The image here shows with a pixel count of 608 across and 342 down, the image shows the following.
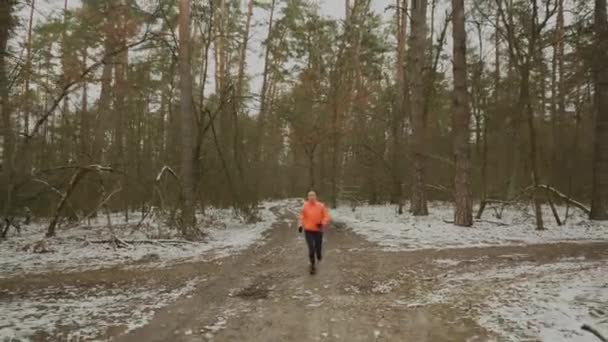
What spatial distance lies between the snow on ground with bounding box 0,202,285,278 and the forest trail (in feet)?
4.49

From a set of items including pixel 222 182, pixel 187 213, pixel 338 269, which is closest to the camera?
pixel 338 269

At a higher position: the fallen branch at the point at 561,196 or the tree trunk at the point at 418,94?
the tree trunk at the point at 418,94

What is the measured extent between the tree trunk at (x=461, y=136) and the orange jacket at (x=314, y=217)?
7.33 metres

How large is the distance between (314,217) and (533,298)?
388 cm

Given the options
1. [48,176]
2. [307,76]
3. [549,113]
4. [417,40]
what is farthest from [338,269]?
[549,113]

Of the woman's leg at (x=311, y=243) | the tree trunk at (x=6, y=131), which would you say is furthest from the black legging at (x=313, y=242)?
the tree trunk at (x=6, y=131)

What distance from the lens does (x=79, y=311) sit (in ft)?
19.3

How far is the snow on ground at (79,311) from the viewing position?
5051mm

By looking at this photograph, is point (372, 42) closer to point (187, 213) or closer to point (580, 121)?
point (580, 121)

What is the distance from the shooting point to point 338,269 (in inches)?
330

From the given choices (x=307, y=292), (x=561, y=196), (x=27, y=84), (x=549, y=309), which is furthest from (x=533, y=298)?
(x=27, y=84)

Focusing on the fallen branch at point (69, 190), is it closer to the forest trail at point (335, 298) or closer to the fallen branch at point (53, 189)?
the fallen branch at point (53, 189)

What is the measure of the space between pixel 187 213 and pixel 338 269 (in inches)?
237

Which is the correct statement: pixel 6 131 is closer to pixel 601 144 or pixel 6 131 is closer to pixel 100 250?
pixel 100 250
